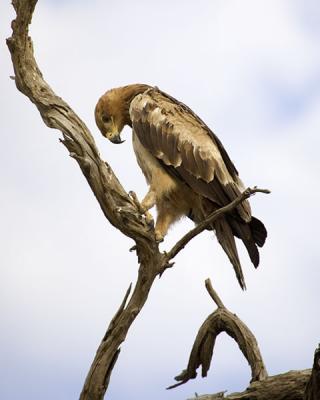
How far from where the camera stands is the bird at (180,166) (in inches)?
325

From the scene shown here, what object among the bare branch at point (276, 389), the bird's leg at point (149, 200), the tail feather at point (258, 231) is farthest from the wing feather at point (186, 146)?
the bare branch at point (276, 389)

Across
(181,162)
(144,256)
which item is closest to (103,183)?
(144,256)

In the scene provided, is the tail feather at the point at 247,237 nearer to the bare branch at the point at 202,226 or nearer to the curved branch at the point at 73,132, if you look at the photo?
the bare branch at the point at 202,226

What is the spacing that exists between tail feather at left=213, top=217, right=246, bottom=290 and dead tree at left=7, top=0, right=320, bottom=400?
0.94m

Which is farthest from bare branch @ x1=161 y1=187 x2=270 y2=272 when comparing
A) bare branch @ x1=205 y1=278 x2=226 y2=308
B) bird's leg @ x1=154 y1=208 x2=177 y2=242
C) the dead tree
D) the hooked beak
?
the hooked beak

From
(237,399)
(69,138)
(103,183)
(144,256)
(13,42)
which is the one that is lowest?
(237,399)

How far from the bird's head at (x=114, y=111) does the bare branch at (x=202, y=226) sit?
77.1 inches

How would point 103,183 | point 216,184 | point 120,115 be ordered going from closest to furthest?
point 103,183
point 216,184
point 120,115

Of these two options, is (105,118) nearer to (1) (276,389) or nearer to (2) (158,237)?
(2) (158,237)

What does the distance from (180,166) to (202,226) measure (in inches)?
53.4

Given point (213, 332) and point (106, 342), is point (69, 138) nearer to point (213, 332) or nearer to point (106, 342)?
point (106, 342)

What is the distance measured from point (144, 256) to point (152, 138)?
1.54m

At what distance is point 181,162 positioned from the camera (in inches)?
331

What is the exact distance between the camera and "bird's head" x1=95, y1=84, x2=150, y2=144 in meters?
8.95
